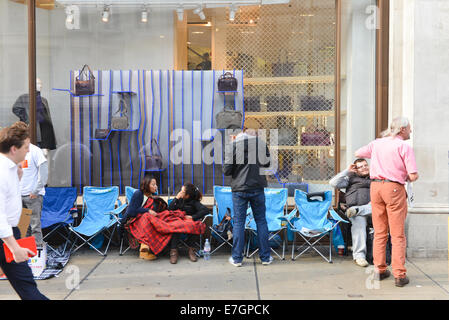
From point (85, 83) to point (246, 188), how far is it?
323 centimetres

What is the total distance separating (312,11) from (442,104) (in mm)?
2339

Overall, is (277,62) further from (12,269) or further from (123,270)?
(12,269)

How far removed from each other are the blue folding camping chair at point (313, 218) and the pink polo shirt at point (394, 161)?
109 cm

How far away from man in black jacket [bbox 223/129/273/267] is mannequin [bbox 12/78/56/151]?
2.96 metres

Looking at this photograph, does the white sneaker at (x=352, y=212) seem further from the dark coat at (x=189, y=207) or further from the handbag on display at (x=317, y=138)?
the dark coat at (x=189, y=207)

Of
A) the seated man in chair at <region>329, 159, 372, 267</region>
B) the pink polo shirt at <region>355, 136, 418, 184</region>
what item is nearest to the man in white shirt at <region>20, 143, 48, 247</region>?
the seated man in chair at <region>329, 159, 372, 267</region>

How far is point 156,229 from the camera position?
5.58m

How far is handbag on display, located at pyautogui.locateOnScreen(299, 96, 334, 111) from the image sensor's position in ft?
22.0

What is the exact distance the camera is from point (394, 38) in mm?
6098

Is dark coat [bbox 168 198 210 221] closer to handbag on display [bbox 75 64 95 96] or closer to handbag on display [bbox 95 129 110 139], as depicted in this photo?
handbag on display [bbox 95 129 110 139]

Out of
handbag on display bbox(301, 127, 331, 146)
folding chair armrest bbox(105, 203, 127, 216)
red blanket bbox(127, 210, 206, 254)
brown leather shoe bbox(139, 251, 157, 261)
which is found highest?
handbag on display bbox(301, 127, 331, 146)

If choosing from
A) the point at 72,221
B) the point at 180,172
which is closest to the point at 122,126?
the point at 180,172

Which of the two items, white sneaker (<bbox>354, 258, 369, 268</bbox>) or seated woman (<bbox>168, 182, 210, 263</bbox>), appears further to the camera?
seated woman (<bbox>168, 182, 210, 263</bbox>)

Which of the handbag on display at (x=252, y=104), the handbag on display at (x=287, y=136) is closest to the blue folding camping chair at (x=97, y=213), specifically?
the handbag on display at (x=252, y=104)
